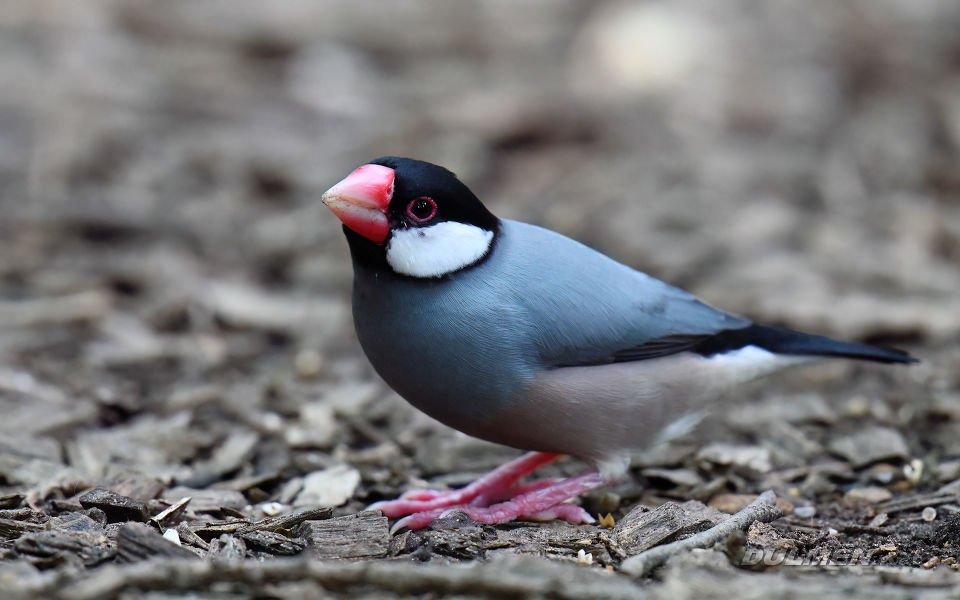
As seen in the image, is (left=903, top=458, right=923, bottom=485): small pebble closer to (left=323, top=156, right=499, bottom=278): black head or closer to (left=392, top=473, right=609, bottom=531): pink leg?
(left=392, top=473, right=609, bottom=531): pink leg

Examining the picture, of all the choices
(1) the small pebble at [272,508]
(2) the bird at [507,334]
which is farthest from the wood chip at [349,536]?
(1) the small pebble at [272,508]

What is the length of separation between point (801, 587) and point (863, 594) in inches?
6.5

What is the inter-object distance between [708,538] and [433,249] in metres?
1.40

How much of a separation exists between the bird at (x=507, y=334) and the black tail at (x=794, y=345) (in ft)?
0.56

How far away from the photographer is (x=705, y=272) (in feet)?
21.6

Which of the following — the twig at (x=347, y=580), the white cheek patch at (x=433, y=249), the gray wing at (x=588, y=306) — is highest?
the white cheek patch at (x=433, y=249)

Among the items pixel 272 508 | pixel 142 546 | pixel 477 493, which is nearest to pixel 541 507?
pixel 477 493

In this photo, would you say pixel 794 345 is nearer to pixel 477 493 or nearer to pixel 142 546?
pixel 477 493

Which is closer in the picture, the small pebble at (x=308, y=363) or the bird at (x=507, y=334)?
the bird at (x=507, y=334)

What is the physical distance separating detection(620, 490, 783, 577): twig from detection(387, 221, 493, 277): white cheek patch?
1235 mm

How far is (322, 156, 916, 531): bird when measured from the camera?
12.5 ft

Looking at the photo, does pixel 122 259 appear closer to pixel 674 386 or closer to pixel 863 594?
pixel 674 386

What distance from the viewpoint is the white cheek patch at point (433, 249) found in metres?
3.83

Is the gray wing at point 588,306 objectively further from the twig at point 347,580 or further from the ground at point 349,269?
the twig at point 347,580
